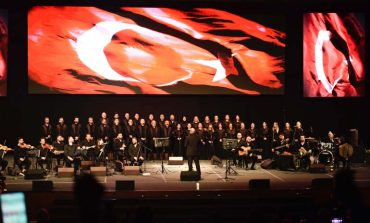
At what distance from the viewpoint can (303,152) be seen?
18.6 metres

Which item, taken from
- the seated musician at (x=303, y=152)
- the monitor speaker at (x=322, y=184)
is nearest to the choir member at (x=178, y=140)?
the seated musician at (x=303, y=152)

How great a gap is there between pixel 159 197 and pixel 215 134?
917 centimetres

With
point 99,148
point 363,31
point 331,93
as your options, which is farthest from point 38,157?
point 363,31

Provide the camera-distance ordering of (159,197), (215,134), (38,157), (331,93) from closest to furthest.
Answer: (159,197) < (38,157) < (215,134) < (331,93)

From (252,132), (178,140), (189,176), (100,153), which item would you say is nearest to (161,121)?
(178,140)

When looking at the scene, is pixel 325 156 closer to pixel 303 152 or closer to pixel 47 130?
pixel 303 152

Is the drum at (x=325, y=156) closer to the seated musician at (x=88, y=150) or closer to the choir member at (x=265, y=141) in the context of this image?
the choir member at (x=265, y=141)

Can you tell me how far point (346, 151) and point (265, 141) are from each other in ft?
13.5

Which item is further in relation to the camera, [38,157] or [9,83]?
[9,83]

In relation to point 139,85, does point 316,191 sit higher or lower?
lower

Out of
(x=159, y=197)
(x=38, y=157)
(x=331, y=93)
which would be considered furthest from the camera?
(x=331, y=93)

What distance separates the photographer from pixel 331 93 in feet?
76.0

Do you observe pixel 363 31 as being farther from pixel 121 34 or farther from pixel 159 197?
pixel 159 197

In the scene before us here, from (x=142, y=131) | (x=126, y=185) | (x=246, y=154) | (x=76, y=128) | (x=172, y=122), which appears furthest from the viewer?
(x=172, y=122)
